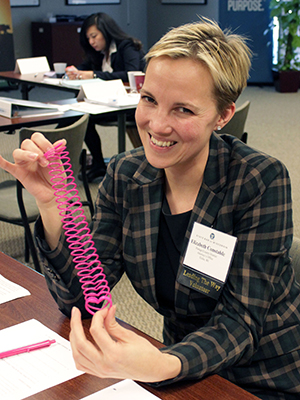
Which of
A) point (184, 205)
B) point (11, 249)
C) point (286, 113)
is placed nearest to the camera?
point (184, 205)

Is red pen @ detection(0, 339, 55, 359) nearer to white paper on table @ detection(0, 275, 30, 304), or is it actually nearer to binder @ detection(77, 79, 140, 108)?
white paper on table @ detection(0, 275, 30, 304)

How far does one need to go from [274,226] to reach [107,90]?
2.91 meters

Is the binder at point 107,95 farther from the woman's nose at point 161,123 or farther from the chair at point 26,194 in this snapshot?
the woman's nose at point 161,123

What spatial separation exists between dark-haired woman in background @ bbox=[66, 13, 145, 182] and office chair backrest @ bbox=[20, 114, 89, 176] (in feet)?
5.49

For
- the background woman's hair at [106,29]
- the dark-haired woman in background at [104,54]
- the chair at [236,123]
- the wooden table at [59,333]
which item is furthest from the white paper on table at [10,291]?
the background woman's hair at [106,29]

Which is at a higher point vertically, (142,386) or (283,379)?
(142,386)

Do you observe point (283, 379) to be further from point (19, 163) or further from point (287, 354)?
point (19, 163)

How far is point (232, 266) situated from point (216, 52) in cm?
49

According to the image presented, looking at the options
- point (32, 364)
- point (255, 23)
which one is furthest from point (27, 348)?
point (255, 23)

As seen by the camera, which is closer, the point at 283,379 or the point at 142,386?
the point at 142,386

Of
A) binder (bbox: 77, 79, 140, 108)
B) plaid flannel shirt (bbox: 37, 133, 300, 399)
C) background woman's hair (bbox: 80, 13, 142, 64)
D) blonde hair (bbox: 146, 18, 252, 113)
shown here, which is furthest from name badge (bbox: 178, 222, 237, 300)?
background woman's hair (bbox: 80, 13, 142, 64)

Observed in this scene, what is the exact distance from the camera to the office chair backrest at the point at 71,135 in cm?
248

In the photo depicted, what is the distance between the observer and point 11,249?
324 centimetres

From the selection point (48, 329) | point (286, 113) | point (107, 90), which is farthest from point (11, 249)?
point (286, 113)
